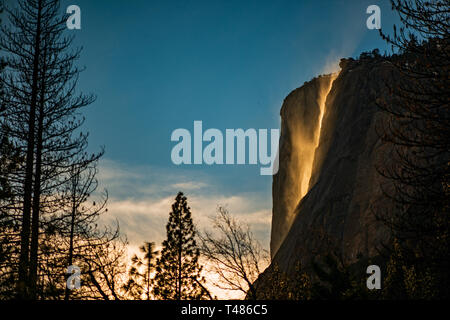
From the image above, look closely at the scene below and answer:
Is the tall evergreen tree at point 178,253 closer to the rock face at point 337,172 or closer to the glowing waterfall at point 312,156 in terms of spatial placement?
the rock face at point 337,172

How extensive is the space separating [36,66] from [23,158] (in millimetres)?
3754

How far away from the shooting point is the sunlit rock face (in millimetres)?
43656

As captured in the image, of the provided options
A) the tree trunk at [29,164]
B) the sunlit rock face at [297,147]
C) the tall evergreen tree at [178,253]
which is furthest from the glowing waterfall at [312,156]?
the tree trunk at [29,164]

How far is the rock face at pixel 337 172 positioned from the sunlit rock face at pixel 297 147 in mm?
108

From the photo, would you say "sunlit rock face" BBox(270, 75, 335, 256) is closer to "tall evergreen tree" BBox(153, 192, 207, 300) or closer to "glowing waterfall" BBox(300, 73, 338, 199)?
"glowing waterfall" BBox(300, 73, 338, 199)

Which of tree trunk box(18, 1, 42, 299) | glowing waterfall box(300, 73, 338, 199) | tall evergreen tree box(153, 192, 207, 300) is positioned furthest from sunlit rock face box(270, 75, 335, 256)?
tree trunk box(18, 1, 42, 299)

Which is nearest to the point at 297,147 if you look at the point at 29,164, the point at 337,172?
the point at 337,172

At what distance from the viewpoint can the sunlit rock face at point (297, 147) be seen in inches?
1719

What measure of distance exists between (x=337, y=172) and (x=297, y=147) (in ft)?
50.7

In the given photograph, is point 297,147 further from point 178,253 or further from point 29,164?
point 29,164

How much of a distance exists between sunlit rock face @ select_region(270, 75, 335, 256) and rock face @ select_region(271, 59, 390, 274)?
0.11 m

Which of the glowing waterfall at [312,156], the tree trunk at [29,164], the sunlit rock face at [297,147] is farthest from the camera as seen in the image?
the sunlit rock face at [297,147]
